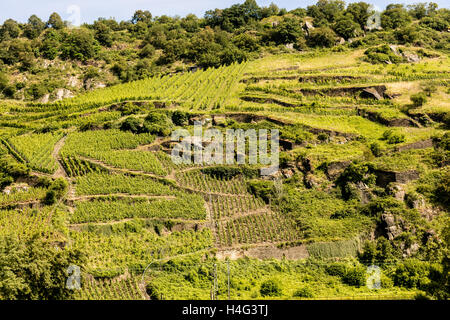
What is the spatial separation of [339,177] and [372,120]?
37.4 feet

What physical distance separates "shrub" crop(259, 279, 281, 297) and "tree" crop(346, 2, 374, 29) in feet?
184

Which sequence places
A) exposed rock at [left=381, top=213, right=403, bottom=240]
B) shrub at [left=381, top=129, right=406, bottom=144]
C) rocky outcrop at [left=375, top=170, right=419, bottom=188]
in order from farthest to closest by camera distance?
shrub at [left=381, top=129, right=406, bottom=144], rocky outcrop at [left=375, top=170, right=419, bottom=188], exposed rock at [left=381, top=213, right=403, bottom=240]

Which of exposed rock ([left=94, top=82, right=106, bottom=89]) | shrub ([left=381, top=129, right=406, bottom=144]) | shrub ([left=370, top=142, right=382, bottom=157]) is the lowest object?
shrub ([left=370, top=142, right=382, bottom=157])

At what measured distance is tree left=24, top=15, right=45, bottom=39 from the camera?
247 feet

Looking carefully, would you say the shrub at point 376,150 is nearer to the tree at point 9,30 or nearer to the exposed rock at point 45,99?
the exposed rock at point 45,99

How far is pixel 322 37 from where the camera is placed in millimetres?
68312

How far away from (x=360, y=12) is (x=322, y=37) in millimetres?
11690

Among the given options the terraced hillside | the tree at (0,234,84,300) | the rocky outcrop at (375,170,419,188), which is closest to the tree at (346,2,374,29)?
the terraced hillside

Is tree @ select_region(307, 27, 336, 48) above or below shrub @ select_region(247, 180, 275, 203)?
above

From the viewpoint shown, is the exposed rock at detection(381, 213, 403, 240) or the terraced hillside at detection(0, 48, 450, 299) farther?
the exposed rock at detection(381, 213, 403, 240)

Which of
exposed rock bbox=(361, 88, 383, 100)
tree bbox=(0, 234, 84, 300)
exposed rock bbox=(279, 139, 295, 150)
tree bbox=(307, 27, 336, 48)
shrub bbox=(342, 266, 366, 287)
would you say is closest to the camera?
tree bbox=(0, 234, 84, 300)

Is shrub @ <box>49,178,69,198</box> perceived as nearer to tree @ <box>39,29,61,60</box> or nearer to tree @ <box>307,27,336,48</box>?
tree @ <box>39,29,61,60</box>
